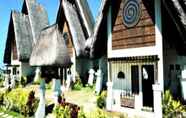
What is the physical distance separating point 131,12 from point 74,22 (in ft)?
41.1

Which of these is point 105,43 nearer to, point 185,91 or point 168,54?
point 168,54

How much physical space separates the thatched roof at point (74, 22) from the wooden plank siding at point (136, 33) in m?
9.72

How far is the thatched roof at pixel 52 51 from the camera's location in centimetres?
1878

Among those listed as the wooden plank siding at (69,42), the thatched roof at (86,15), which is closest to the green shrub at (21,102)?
the wooden plank siding at (69,42)

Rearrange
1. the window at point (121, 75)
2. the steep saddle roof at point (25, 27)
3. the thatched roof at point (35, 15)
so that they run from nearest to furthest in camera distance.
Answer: the window at point (121, 75)
the steep saddle roof at point (25, 27)
the thatched roof at point (35, 15)

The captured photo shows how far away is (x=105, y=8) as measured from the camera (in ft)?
58.4

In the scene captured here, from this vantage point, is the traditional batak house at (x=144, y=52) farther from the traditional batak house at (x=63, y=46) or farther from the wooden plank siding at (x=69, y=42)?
the wooden plank siding at (x=69, y=42)

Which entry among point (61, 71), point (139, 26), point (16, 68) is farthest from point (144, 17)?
point (16, 68)

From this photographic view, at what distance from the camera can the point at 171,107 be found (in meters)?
14.0

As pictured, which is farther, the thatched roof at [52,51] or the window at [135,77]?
the thatched roof at [52,51]

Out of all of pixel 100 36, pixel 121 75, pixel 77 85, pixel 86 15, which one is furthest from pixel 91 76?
pixel 121 75

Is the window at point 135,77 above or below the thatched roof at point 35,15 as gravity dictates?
below

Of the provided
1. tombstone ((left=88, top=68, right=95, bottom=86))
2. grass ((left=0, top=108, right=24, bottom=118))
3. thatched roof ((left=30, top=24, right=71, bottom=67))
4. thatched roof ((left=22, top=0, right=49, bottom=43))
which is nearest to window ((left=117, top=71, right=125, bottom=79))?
thatched roof ((left=30, top=24, right=71, bottom=67))

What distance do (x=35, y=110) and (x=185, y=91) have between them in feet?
28.1
